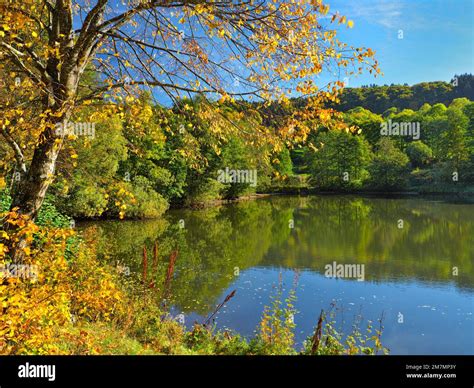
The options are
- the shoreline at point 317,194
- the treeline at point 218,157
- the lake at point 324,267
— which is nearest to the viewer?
the treeline at point 218,157

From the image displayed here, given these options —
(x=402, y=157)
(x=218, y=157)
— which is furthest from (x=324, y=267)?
(x=402, y=157)

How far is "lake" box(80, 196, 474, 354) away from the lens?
9922 mm

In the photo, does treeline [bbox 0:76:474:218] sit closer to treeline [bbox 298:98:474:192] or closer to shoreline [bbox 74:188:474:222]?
treeline [bbox 298:98:474:192]

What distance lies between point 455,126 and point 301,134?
49.8m

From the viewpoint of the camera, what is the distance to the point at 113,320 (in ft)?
23.1

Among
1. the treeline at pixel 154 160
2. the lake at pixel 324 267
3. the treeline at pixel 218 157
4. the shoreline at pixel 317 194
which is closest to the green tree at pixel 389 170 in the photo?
the treeline at pixel 218 157

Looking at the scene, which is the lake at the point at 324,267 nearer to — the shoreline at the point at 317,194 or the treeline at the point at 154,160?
the treeline at the point at 154,160

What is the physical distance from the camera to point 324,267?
15133 mm

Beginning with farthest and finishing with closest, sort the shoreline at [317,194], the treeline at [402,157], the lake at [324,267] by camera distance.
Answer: the treeline at [402,157]
the shoreline at [317,194]
the lake at [324,267]

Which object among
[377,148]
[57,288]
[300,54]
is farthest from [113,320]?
[377,148]

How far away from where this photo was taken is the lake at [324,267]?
32.6 ft

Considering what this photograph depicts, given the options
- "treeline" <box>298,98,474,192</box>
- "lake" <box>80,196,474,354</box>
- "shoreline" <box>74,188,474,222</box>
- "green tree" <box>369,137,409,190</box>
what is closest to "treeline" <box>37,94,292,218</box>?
"shoreline" <box>74,188,474,222</box>
